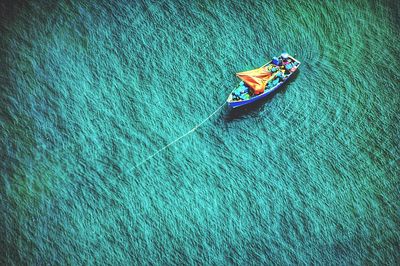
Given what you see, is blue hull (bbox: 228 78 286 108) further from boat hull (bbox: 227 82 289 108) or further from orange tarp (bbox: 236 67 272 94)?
orange tarp (bbox: 236 67 272 94)

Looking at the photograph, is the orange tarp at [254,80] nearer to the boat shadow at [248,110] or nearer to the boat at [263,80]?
the boat at [263,80]

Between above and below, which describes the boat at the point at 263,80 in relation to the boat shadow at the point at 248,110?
above

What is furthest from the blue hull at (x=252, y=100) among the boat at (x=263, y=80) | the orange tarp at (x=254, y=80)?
the orange tarp at (x=254, y=80)

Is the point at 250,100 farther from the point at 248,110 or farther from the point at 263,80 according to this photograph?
the point at 263,80

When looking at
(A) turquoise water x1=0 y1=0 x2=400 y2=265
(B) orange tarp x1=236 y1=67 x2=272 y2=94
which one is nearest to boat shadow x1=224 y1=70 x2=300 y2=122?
(A) turquoise water x1=0 y1=0 x2=400 y2=265

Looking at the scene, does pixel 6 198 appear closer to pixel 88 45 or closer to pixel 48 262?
pixel 48 262

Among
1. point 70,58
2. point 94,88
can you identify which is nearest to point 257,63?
point 94,88
